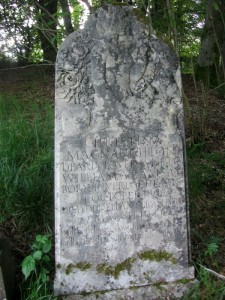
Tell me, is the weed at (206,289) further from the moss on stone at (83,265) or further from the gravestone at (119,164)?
the moss on stone at (83,265)

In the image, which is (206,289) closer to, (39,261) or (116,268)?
(116,268)

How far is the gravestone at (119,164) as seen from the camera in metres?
2.89

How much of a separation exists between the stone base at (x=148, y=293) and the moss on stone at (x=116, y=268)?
5.7 inches

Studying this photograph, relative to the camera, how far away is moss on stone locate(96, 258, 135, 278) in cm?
302

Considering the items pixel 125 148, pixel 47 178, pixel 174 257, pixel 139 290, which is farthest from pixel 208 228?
pixel 47 178

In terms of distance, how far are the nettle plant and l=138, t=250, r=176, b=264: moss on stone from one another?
756mm

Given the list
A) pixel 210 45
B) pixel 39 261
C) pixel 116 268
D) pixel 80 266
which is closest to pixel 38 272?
pixel 39 261

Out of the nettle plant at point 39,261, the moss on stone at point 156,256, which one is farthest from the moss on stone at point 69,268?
the moss on stone at point 156,256

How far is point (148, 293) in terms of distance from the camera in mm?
3064

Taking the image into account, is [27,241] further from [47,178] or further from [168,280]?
[168,280]

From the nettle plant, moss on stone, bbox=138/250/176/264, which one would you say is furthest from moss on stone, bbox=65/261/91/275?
moss on stone, bbox=138/250/176/264

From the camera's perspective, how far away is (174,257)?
3.10m

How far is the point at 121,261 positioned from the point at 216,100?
488 centimetres

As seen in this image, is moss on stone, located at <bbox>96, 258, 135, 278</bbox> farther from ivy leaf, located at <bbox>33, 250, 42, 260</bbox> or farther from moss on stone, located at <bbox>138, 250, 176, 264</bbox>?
ivy leaf, located at <bbox>33, 250, 42, 260</bbox>
